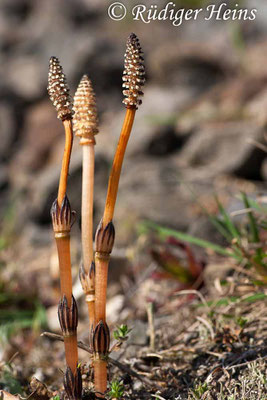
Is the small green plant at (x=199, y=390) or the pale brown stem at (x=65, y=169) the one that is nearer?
the pale brown stem at (x=65, y=169)

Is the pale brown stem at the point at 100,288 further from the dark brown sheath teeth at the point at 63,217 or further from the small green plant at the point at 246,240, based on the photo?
the small green plant at the point at 246,240

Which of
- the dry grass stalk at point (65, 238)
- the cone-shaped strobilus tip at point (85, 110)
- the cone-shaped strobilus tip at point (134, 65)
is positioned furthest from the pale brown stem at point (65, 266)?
the cone-shaped strobilus tip at point (134, 65)

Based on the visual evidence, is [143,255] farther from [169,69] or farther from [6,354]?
[169,69]

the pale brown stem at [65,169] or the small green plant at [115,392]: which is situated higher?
the pale brown stem at [65,169]

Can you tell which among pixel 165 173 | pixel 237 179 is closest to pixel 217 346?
pixel 237 179

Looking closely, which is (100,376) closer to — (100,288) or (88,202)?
(100,288)

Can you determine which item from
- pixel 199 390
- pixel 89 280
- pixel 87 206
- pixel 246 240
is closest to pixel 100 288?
pixel 89 280

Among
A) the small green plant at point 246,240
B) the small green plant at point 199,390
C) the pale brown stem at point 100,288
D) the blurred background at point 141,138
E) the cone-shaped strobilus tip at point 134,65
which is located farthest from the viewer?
the blurred background at point 141,138
